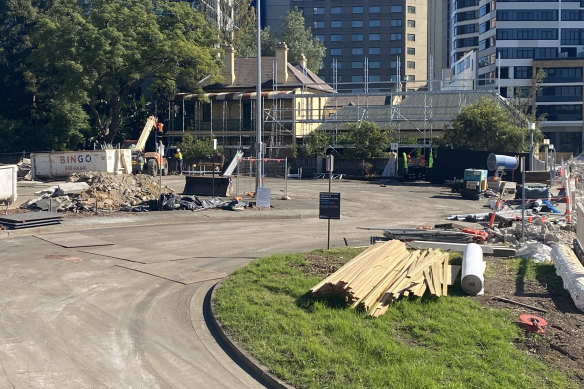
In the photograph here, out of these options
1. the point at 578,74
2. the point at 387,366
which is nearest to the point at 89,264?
the point at 387,366

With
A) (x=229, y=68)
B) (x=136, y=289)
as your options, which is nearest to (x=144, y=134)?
(x=229, y=68)

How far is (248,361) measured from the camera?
998 cm

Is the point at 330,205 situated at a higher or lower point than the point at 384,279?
higher

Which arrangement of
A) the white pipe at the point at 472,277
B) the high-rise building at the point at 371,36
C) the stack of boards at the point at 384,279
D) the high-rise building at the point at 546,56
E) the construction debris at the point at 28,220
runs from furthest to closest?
the high-rise building at the point at 371,36 < the high-rise building at the point at 546,56 < the construction debris at the point at 28,220 < the white pipe at the point at 472,277 < the stack of boards at the point at 384,279

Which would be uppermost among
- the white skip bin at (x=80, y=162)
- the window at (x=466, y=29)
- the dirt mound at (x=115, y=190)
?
the window at (x=466, y=29)

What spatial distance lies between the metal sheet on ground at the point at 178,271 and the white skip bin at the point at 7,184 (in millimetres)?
13001

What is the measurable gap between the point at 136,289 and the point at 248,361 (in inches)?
208

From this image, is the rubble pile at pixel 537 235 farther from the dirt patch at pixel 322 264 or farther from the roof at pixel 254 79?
the roof at pixel 254 79

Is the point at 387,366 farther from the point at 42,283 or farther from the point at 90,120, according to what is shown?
the point at 90,120

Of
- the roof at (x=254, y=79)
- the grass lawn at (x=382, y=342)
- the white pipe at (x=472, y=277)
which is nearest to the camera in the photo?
the grass lawn at (x=382, y=342)

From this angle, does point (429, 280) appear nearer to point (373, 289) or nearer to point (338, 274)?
point (373, 289)

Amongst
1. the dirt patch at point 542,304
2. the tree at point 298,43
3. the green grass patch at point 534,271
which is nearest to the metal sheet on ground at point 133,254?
the dirt patch at point 542,304

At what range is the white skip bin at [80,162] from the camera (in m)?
42.4

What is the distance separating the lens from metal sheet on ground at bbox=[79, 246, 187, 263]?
18.0 metres
